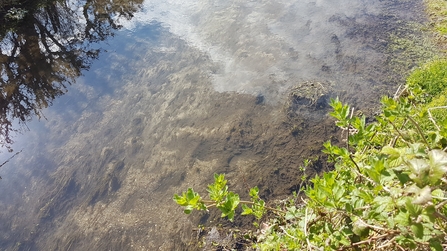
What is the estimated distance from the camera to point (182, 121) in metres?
5.26

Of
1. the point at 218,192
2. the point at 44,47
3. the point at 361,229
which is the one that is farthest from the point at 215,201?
the point at 44,47

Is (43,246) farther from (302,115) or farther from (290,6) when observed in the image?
(290,6)

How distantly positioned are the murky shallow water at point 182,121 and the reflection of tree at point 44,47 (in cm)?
46

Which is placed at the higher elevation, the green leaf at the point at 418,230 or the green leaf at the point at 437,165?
→ the green leaf at the point at 437,165

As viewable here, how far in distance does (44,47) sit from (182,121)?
4.72 metres

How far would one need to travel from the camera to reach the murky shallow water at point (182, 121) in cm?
430

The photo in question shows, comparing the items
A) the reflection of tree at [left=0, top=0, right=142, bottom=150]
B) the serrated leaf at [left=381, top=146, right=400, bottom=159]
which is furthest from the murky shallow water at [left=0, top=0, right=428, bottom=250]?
the serrated leaf at [left=381, top=146, right=400, bottom=159]

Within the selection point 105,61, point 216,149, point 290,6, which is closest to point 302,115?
point 216,149

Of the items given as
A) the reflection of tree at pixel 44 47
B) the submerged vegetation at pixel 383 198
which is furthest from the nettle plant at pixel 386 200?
the reflection of tree at pixel 44 47

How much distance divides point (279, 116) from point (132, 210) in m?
2.85

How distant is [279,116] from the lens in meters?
4.73

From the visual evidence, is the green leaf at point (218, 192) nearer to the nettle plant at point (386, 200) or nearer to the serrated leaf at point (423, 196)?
the nettle plant at point (386, 200)

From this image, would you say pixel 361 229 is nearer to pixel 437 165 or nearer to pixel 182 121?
pixel 437 165

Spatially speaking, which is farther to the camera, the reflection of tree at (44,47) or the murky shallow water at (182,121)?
the reflection of tree at (44,47)
